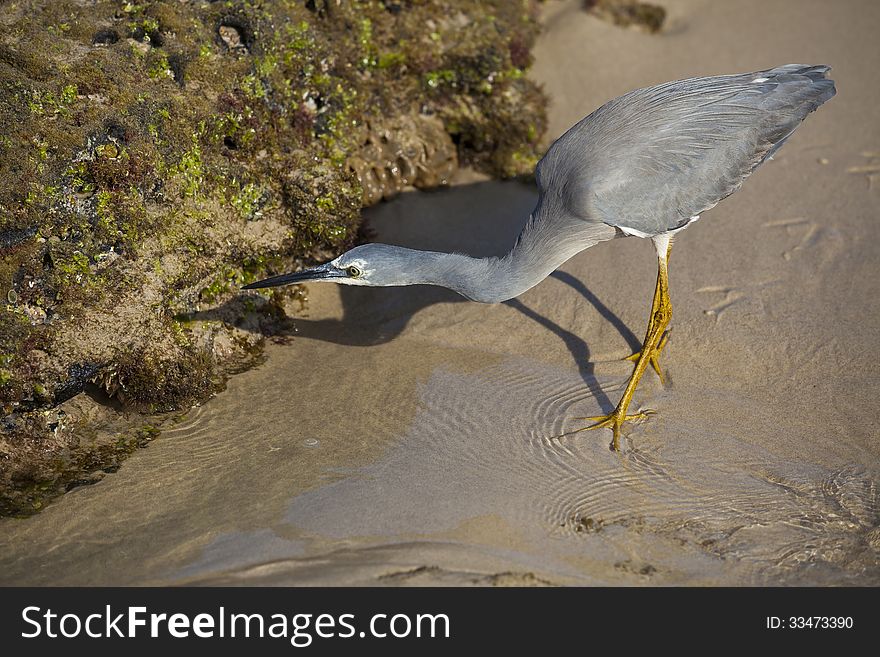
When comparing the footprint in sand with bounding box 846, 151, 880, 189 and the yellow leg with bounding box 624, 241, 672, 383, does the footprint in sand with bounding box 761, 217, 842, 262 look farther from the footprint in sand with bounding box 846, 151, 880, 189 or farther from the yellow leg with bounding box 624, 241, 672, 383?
the yellow leg with bounding box 624, 241, 672, 383

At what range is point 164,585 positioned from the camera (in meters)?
4.27

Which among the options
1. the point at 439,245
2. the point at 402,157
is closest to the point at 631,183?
the point at 439,245

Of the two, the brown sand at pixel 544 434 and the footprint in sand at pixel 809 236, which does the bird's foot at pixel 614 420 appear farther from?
the footprint in sand at pixel 809 236

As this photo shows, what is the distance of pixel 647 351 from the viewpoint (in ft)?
18.4

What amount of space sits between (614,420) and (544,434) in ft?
1.59

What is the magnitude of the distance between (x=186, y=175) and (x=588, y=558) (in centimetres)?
394

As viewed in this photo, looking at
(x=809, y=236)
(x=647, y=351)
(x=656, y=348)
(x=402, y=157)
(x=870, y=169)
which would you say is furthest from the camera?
(x=870, y=169)

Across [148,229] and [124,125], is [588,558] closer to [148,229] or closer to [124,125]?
[148,229]

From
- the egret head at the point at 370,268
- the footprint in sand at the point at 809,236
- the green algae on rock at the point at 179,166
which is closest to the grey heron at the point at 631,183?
the egret head at the point at 370,268

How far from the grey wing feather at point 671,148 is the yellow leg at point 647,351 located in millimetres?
452

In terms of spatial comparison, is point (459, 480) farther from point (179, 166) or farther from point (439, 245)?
point (179, 166)

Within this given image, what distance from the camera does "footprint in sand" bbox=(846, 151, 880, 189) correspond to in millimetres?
7531

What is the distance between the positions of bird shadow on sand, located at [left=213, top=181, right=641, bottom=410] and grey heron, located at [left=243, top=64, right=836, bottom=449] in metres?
0.87

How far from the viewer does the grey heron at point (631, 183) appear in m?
5.22
